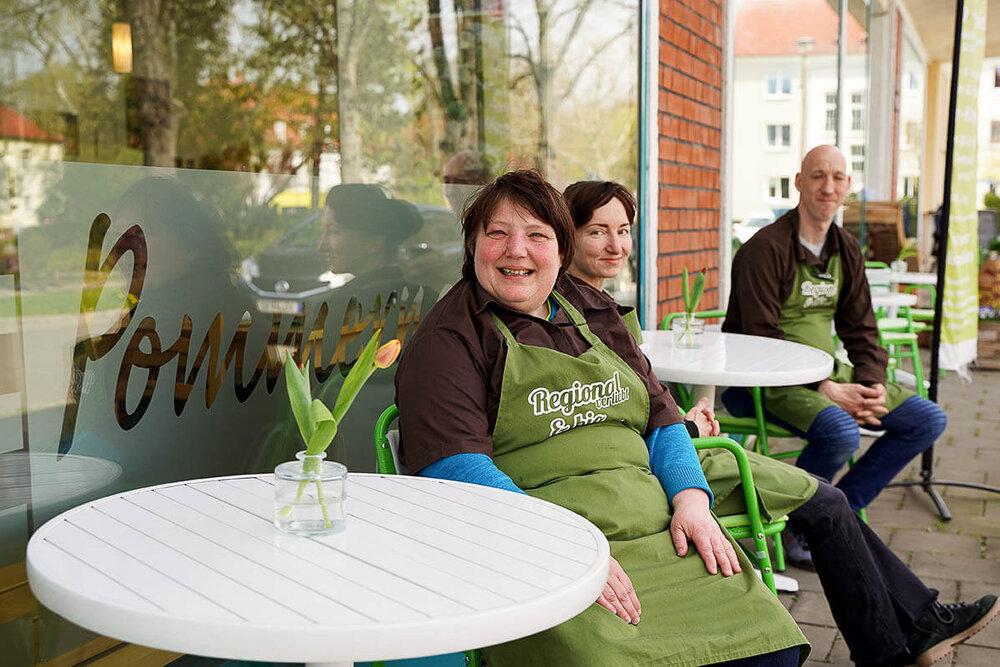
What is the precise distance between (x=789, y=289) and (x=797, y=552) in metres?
0.97

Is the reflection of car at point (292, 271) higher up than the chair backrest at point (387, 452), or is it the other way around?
the reflection of car at point (292, 271)

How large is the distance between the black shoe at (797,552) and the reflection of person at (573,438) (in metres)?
1.49

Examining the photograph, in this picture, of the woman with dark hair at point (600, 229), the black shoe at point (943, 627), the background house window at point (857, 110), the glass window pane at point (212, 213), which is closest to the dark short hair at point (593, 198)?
the woman with dark hair at point (600, 229)

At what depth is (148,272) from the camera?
2.07m

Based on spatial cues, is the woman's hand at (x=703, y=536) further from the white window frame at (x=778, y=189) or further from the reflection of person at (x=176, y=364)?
the white window frame at (x=778, y=189)

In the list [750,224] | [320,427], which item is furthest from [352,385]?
[750,224]

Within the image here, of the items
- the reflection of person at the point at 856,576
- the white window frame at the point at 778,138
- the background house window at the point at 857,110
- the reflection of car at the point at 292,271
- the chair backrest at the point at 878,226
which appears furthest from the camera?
the chair backrest at the point at 878,226

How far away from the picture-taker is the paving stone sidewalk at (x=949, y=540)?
2939 millimetres

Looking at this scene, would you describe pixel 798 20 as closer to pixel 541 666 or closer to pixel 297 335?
pixel 297 335

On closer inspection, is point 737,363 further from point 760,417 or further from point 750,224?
point 750,224

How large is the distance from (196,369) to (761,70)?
517 centimetres

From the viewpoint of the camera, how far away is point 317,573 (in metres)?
1.31

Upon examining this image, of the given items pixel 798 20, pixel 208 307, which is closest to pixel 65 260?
pixel 208 307

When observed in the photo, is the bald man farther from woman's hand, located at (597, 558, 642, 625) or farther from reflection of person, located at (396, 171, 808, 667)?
woman's hand, located at (597, 558, 642, 625)
